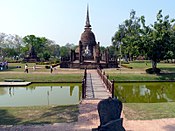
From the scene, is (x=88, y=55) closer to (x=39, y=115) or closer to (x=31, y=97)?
(x=31, y=97)

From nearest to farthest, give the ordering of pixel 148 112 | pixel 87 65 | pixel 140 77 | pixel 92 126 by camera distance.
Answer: pixel 92 126, pixel 148 112, pixel 140 77, pixel 87 65

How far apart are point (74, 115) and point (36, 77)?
52.9ft

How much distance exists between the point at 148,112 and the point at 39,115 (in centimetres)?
490

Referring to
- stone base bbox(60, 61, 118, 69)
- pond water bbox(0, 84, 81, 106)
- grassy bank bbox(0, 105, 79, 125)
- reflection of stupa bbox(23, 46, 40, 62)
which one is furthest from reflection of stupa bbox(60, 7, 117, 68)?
grassy bank bbox(0, 105, 79, 125)

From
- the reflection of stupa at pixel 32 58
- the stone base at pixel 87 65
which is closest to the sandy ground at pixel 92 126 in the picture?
the stone base at pixel 87 65

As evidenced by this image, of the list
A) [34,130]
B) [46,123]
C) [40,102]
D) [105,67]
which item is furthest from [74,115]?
[105,67]

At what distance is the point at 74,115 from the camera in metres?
10.4

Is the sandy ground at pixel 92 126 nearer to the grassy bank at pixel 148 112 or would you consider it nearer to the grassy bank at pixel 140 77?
the grassy bank at pixel 148 112

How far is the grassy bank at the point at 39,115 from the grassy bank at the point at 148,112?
2429 millimetres

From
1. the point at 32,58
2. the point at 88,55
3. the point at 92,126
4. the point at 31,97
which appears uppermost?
the point at 88,55

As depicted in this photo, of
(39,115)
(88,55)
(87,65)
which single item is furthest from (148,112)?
(88,55)

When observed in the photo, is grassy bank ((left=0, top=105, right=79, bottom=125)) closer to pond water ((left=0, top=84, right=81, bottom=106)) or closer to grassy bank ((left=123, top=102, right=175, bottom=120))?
grassy bank ((left=123, top=102, right=175, bottom=120))

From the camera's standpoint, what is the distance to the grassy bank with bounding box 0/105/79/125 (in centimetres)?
962

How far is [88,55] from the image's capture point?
159 ft
